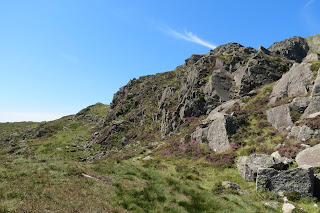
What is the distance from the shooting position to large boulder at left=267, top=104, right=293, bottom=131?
2664 centimetres

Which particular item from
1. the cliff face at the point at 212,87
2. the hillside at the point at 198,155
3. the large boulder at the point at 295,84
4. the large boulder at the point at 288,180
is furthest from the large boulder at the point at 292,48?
the large boulder at the point at 288,180

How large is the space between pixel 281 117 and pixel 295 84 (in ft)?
32.7

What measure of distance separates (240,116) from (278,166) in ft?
54.3

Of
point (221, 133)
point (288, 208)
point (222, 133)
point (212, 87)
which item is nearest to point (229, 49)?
point (212, 87)

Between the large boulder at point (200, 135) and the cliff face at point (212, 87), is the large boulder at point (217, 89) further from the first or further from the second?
the large boulder at point (200, 135)

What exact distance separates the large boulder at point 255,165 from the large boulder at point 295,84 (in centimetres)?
1813

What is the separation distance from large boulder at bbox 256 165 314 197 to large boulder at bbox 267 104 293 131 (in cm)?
1299

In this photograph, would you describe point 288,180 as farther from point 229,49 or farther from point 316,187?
point 229,49

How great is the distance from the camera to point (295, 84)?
33281mm

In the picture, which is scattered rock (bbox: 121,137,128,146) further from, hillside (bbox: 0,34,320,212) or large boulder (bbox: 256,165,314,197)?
large boulder (bbox: 256,165,314,197)

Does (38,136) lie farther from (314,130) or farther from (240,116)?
(314,130)

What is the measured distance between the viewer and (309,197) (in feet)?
47.3

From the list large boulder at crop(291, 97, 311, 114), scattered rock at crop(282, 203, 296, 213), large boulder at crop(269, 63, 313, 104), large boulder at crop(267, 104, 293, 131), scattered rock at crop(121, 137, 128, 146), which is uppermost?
large boulder at crop(269, 63, 313, 104)

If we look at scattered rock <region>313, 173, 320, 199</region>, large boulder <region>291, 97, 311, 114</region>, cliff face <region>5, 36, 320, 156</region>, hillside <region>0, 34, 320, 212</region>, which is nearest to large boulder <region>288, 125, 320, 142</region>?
hillside <region>0, 34, 320, 212</region>
